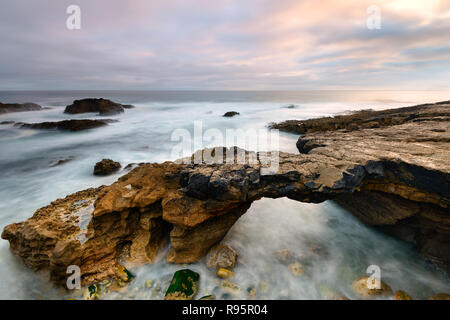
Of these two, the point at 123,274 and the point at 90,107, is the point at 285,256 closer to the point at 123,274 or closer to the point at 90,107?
the point at 123,274

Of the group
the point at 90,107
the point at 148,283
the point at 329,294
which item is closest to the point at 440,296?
the point at 329,294

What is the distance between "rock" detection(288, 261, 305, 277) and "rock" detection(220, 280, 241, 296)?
1135mm

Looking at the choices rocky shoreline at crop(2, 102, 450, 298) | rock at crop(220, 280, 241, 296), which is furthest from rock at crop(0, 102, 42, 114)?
rock at crop(220, 280, 241, 296)

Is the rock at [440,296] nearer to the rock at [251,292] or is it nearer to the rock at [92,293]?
the rock at [251,292]

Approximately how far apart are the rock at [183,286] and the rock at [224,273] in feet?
1.33

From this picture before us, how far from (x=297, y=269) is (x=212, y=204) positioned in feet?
7.15

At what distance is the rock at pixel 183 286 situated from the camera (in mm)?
3457

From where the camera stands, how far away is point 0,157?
10.9 m

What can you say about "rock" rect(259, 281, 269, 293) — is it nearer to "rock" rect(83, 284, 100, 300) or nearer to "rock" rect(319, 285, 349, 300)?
"rock" rect(319, 285, 349, 300)

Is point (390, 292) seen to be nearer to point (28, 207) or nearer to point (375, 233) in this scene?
point (375, 233)

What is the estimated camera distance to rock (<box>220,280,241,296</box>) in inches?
142

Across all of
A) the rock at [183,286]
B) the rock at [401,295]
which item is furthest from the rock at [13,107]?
the rock at [401,295]

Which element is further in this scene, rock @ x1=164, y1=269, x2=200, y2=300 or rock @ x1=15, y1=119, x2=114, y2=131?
rock @ x1=15, y1=119, x2=114, y2=131
